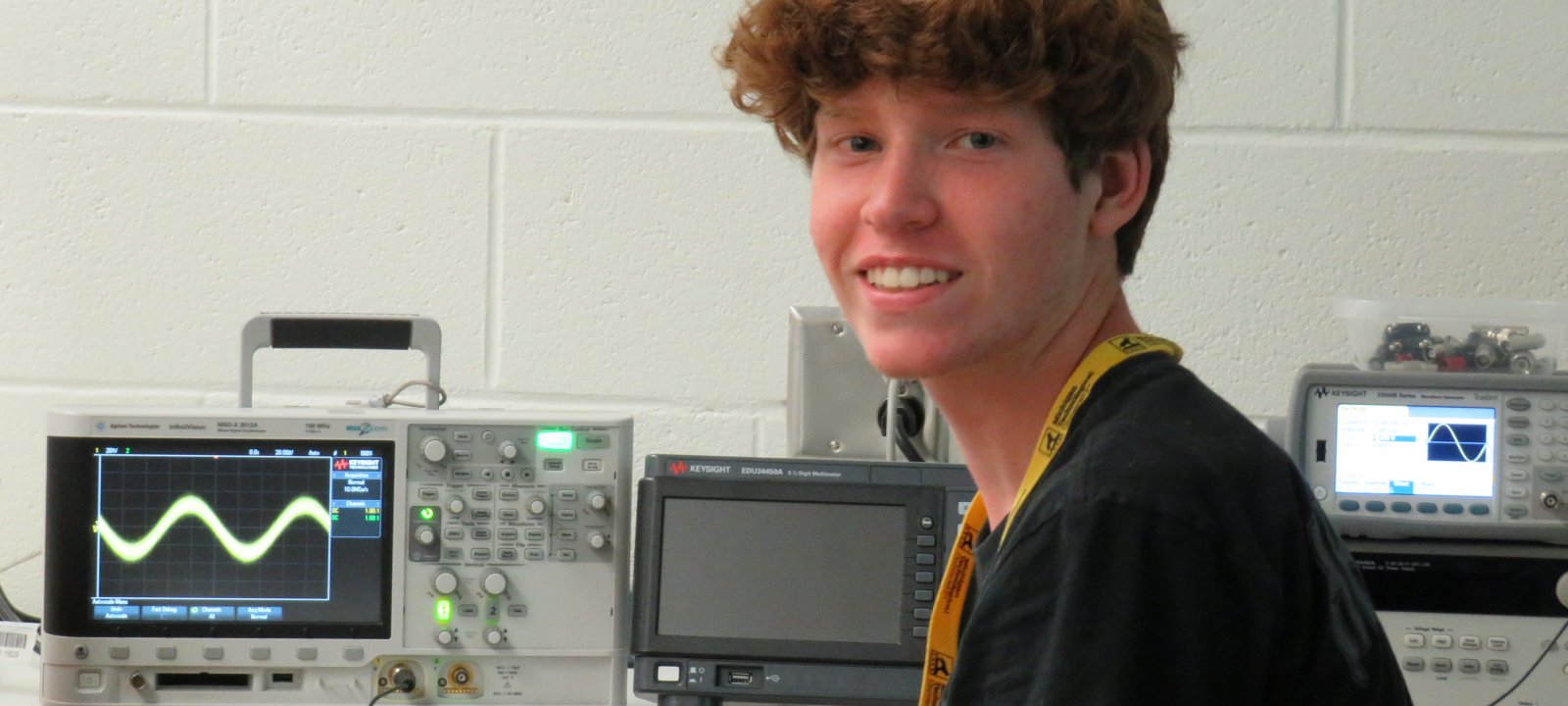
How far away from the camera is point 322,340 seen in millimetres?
1477

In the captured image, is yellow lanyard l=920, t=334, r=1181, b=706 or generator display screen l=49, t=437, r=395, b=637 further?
generator display screen l=49, t=437, r=395, b=637

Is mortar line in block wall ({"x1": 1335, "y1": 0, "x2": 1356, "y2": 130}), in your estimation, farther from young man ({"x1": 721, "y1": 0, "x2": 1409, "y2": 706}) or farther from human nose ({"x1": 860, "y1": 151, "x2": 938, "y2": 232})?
human nose ({"x1": 860, "y1": 151, "x2": 938, "y2": 232})

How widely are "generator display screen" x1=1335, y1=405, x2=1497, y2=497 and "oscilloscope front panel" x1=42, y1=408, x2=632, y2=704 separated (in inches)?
26.1

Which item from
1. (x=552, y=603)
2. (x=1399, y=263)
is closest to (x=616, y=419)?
(x=552, y=603)

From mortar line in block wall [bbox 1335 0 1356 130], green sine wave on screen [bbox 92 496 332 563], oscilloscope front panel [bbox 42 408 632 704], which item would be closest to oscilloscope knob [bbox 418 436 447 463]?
oscilloscope front panel [bbox 42 408 632 704]

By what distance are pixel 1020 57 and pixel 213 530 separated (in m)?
0.90

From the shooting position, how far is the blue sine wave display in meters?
1.41

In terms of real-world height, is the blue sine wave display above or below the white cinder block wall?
below

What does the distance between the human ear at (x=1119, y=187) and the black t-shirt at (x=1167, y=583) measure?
0.18 metres

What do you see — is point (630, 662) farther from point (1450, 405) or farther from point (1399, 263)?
point (1399, 263)

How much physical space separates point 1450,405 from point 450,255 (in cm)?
127

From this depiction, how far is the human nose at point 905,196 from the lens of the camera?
88 centimetres

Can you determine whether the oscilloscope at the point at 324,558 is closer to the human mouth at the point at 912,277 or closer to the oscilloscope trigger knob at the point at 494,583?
the oscilloscope trigger knob at the point at 494,583

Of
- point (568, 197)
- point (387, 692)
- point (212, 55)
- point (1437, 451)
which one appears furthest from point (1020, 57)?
point (212, 55)
